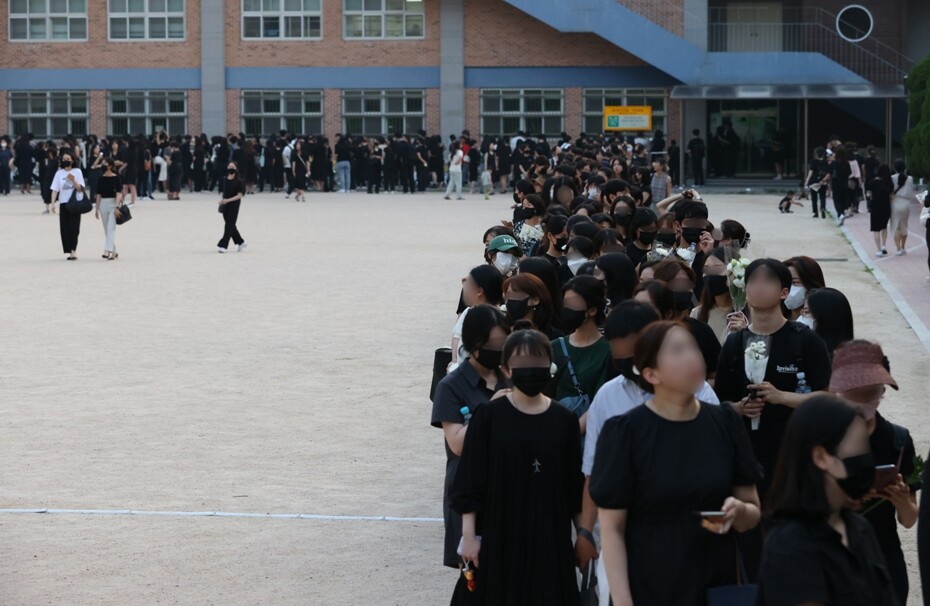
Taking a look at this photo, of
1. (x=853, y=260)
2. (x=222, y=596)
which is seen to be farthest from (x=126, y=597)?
(x=853, y=260)

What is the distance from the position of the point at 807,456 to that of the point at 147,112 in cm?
5383

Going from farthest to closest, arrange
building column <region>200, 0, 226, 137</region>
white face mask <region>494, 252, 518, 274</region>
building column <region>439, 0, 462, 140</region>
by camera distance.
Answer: building column <region>200, 0, 226, 137</region> → building column <region>439, 0, 462, 140</region> → white face mask <region>494, 252, 518, 274</region>

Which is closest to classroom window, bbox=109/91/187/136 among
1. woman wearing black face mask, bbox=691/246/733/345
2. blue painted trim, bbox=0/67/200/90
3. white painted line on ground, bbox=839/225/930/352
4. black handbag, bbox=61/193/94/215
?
blue painted trim, bbox=0/67/200/90

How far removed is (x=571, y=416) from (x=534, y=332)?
0.36 meters

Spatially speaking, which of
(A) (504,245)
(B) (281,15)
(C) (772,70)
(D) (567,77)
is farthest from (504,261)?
(B) (281,15)

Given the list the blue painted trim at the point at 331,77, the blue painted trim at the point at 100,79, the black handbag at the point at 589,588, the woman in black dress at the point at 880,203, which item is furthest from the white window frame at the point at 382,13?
the black handbag at the point at 589,588

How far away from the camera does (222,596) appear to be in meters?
7.30

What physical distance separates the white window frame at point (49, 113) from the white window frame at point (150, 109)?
3.17 feet

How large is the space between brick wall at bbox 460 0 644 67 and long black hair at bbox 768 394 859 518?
49.0 meters

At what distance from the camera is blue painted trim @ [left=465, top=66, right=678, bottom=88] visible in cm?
5191

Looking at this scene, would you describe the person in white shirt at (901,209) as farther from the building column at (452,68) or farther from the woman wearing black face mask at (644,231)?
the building column at (452,68)

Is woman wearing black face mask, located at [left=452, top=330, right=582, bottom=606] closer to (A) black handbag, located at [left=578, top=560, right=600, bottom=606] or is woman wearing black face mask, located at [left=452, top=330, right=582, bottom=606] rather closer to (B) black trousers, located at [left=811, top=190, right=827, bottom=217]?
(A) black handbag, located at [left=578, top=560, right=600, bottom=606]

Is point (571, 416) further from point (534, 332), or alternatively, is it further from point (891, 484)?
point (891, 484)

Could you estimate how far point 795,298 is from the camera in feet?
26.3
